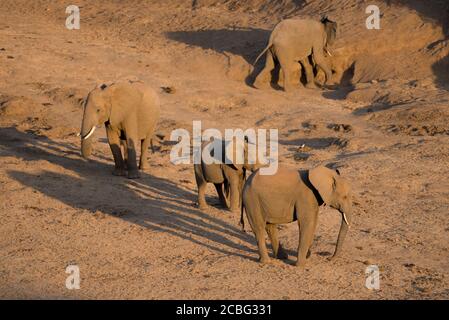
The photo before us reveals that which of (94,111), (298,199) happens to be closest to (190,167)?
(94,111)

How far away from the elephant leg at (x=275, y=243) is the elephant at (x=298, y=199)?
208 millimetres

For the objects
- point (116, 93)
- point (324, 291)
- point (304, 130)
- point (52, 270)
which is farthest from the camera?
point (304, 130)

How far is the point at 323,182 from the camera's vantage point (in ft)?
35.2

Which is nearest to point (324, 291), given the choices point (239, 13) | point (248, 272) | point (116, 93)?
point (248, 272)

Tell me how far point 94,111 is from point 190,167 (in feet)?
7.81

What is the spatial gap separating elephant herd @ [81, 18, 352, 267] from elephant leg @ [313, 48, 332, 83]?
0.9 inches

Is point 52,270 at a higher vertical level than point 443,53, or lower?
lower

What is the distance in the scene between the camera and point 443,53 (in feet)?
70.4

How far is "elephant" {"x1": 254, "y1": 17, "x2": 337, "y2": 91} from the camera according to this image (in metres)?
21.4

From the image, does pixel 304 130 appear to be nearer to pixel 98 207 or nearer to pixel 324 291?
pixel 98 207

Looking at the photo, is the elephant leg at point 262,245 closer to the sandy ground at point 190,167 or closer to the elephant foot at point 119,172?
the sandy ground at point 190,167

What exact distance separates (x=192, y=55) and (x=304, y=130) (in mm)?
5847

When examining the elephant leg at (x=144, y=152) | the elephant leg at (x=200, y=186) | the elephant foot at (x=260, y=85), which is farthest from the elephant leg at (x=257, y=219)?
the elephant foot at (x=260, y=85)

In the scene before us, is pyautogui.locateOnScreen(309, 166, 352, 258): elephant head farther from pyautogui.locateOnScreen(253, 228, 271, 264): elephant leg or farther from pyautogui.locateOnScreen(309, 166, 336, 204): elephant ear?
pyautogui.locateOnScreen(253, 228, 271, 264): elephant leg
